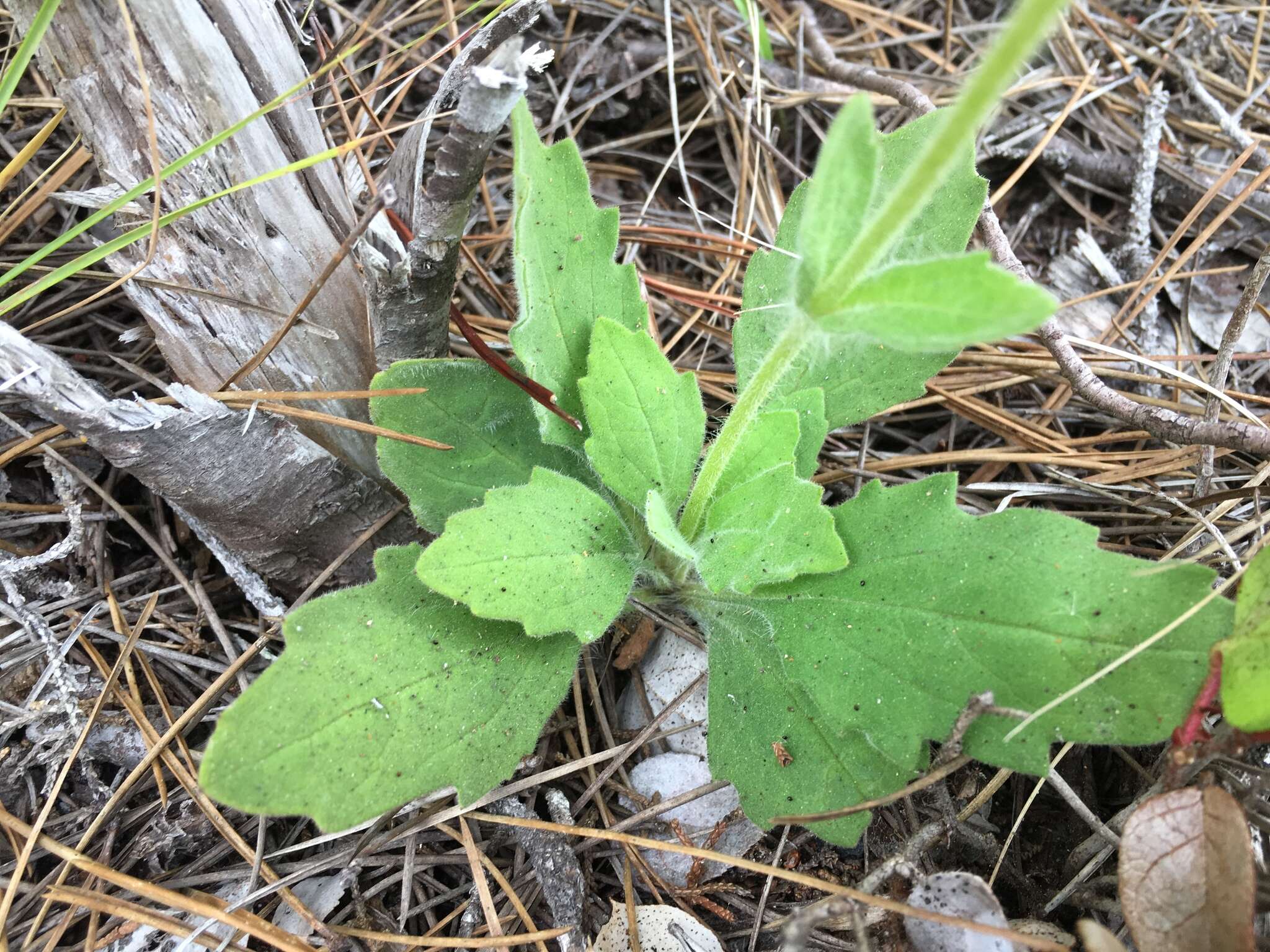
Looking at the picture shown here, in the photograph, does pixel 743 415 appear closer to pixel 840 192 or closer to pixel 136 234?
pixel 840 192

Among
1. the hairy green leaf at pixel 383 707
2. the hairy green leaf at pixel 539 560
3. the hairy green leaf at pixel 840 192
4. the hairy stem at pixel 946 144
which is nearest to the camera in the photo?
Result: the hairy stem at pixel 946 144

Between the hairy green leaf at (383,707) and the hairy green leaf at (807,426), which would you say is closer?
the hairy green leaf at (383,707)

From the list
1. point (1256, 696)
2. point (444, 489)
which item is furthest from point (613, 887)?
point (1256, 696)

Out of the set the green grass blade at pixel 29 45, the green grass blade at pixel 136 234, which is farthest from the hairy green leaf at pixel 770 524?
the green grass blade at pixel 29 45

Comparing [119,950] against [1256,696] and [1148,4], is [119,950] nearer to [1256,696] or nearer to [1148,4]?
[1256,696]

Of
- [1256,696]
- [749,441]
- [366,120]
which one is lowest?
[1256,696]

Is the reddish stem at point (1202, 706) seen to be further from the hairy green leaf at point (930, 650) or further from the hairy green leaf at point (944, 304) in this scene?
the hairy green leaf at point (944, 304)

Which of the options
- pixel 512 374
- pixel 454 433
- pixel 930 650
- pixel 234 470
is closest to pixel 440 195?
pixel 512 374
